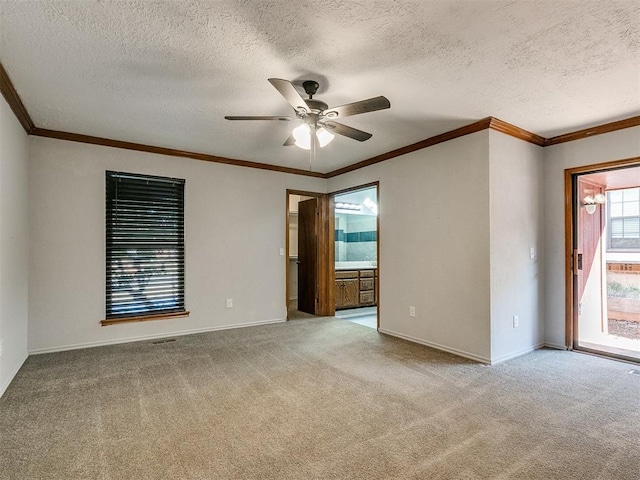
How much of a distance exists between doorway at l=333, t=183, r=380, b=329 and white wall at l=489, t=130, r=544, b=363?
2.83 meters

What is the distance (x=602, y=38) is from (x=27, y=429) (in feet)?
13.8

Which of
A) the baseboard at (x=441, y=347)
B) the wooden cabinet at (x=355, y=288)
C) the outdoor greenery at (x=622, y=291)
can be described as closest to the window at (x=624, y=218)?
the outdoor greenery at (x=622, y=291)

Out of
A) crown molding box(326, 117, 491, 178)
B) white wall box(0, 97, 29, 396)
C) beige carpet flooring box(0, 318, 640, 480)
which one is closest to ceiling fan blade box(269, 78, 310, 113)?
crown molding box(326, 117, 491, 178)

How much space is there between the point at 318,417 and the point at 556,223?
342 centimetres

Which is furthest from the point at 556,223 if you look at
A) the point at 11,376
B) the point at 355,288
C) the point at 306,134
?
the point at 11,376

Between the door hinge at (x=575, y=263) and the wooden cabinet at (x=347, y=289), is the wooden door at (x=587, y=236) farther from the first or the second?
the wooden cabinet at (x=347, y=289)

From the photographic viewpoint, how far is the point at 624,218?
4.02 metres

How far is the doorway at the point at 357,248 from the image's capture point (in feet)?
20.4

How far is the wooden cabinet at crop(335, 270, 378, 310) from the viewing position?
6070 mm

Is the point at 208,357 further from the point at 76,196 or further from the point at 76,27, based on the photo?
the point at 76,27

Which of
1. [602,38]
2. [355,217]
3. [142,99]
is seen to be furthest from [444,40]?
[355,217]

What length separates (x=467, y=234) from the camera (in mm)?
3484

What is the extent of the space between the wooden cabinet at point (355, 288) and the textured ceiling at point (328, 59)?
3.25m

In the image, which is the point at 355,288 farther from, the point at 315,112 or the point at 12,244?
the point at 12,244
